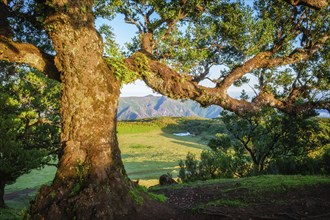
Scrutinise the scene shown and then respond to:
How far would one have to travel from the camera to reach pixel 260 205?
989 centimetres

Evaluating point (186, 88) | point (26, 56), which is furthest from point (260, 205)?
point (26, 56)

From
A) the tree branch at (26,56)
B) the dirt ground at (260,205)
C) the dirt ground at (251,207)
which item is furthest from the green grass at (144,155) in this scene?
the dirt ground at (260,205)

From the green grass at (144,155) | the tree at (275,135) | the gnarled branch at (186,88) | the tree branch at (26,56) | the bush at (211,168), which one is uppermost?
the tree branch at (26,56)

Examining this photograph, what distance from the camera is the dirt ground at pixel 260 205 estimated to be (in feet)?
28.9

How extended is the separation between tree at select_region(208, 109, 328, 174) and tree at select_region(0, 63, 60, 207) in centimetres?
1467

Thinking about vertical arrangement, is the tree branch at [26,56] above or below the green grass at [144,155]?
above

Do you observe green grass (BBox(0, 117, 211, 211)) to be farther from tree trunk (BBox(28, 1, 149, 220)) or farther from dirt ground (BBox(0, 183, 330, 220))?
dirt ground (BBox(0, 183, 330, 220))

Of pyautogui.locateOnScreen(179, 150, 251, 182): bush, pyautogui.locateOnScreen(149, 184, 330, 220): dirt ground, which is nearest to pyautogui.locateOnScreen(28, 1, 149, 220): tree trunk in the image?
pyautogui.locateOnScreen(149, 184, 330, 220): dirt ground

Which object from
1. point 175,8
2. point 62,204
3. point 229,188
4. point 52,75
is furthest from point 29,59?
point 229,188

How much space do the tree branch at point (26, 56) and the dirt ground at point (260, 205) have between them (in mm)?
6165

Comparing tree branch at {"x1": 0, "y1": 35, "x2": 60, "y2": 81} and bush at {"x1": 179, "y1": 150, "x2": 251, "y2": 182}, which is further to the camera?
bush at {"x1": 179, "y1": 150, "x2": 251, "y2": 182}

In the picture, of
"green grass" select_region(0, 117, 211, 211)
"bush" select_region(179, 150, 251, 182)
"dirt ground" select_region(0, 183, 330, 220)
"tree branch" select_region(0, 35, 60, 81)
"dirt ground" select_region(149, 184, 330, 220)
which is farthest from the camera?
"green grass" select_region(0, 117, 211, 211)

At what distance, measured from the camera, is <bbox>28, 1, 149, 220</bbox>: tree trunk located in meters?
8.16

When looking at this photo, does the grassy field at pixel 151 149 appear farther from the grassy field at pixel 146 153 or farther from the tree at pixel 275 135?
the tree at pixel 275 135
